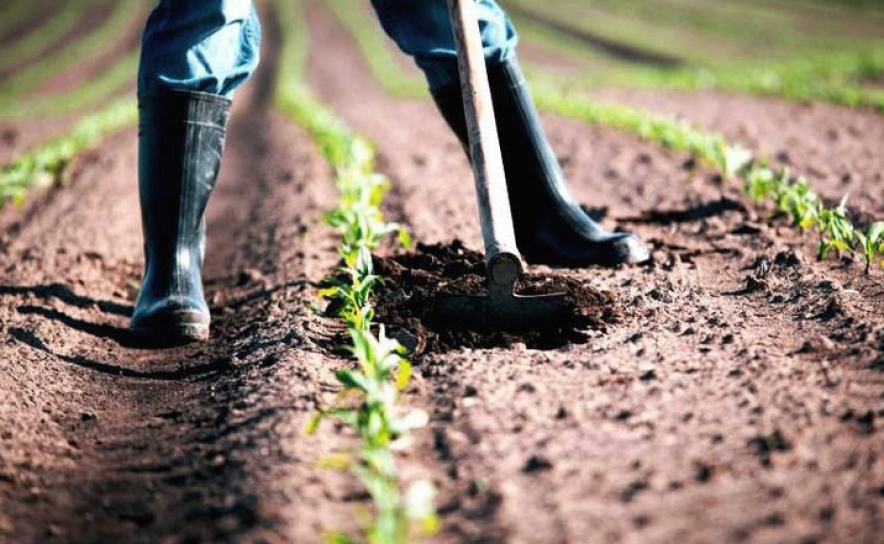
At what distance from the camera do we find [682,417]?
72.3 inches

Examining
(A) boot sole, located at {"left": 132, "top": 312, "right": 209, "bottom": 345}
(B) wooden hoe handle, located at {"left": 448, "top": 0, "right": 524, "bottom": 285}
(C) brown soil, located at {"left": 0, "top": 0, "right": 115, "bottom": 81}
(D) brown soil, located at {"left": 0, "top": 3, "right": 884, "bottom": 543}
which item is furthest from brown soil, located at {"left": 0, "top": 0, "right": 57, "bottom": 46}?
(B) wooden hoe handle, located at {"left": 448, "top": 0, "right": 524, "bottom": 285}

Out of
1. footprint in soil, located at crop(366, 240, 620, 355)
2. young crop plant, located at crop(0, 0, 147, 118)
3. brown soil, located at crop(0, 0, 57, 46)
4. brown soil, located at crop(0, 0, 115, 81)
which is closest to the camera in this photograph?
footprint in soil, located at crop(366, 240, 620, 355)

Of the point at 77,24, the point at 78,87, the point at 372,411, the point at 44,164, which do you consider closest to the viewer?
the point at 372,411

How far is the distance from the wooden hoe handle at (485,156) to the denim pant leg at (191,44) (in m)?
0.65

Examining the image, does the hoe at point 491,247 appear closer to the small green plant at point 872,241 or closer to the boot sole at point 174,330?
the boot sole at point 174,330

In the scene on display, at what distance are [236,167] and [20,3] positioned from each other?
98.1 ft

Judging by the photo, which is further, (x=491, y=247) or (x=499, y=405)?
(x=491, y=247)

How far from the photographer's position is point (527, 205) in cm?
314

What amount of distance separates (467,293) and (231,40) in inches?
40.6

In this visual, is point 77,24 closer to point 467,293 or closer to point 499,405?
point 467,293

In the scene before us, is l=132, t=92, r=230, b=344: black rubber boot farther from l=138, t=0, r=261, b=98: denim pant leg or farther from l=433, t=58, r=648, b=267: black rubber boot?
l=433, t=58, r=648, b=267: black rubber boot

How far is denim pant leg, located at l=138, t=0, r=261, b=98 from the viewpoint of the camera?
2797mm

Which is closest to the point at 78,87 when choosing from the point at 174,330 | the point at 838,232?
the point at 174,330

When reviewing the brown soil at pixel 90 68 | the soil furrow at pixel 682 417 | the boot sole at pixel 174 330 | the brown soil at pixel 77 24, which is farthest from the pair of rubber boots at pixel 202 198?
the brown soil at pixel 77 24
